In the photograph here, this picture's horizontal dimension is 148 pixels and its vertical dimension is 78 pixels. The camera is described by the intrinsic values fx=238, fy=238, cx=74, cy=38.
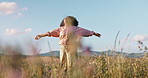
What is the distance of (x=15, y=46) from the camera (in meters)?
1.31

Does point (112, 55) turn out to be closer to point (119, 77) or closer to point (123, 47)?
point (123, 47)

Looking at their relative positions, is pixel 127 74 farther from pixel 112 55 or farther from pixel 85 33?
pixel 85 33

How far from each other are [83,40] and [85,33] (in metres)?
5.19

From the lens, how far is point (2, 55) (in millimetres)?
1284


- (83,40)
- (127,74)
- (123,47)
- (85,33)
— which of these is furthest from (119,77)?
(85,33)

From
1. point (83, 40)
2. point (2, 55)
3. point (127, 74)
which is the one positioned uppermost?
point (83, 40)

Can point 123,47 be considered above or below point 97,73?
above

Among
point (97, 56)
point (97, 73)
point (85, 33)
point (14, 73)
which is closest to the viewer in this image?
point (14, 73)

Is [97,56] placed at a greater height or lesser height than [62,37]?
lesser

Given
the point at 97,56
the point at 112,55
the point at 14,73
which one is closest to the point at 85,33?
the point at 97,56

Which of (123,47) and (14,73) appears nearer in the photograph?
(14,73)

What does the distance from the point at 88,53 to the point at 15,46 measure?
112cm

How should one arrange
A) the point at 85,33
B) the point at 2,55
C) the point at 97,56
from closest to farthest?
1. the point at 2,55
2. the point at 97,56
3. the point at 85,33

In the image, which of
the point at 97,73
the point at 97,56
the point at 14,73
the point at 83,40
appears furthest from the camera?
the point at 97,56
